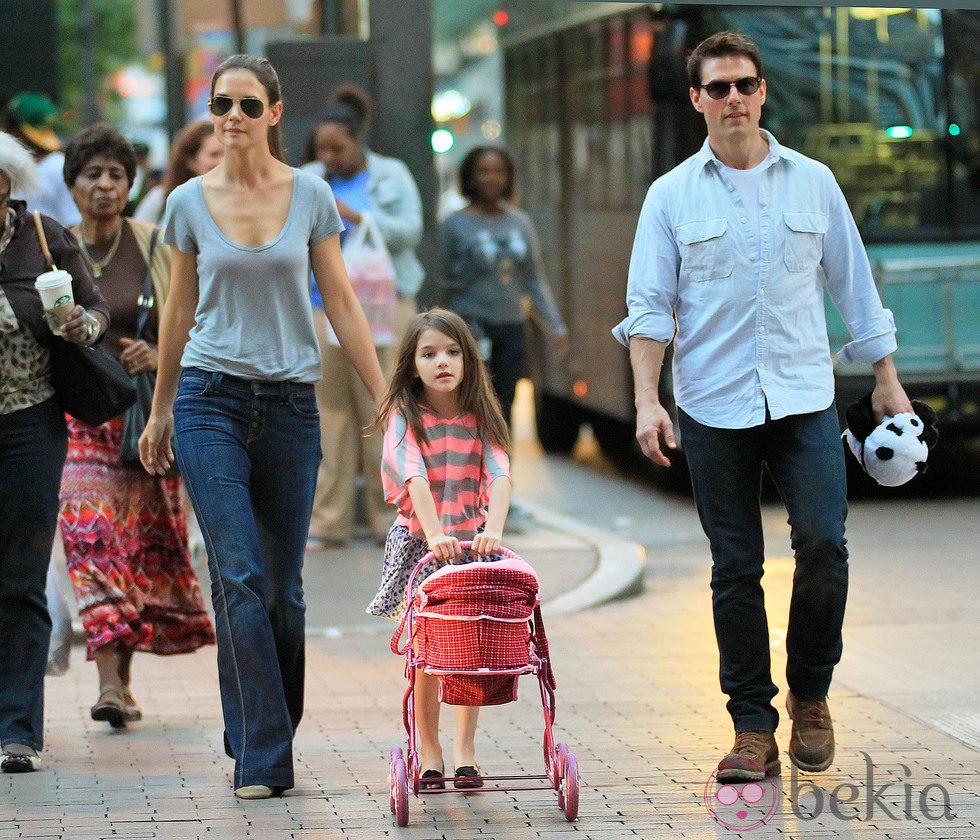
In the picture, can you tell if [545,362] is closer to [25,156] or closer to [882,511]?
[882,511]

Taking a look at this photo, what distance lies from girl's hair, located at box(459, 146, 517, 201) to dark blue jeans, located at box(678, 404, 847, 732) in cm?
598

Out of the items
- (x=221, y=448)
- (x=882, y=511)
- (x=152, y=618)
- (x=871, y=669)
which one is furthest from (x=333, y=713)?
(x=882, y=511)

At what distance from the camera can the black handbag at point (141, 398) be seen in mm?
6520

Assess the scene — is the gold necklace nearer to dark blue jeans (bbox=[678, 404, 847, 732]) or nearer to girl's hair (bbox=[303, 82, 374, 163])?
dark blue jeans (bbox=[678, 404, 847, 732])

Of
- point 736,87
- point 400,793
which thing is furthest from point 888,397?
point 400,793

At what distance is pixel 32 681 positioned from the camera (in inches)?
233

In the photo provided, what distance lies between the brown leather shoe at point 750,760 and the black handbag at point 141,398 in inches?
84.2

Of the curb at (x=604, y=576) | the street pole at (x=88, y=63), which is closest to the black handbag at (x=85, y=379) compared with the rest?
the curb at (x=604, y=576)

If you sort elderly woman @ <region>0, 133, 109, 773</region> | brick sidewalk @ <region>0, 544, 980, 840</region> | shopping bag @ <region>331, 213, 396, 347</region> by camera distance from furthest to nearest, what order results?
1. shopping bag @ <region>331, 213, 396, 347</region>
2. elderly woman @ <region>0, 133, 109, 773</region>
3. brick sidewalk @ <region>0, 544, 980, 840</region>

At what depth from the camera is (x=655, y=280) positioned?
→ 18.1 feet

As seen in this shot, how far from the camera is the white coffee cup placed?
5609 millimetres

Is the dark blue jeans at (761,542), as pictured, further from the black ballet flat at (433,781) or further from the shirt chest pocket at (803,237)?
the black ballet flat at (433,781)

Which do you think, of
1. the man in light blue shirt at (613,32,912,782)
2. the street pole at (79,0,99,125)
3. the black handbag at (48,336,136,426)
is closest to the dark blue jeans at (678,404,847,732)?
the man in light blue shirt at (613,32,912,782)

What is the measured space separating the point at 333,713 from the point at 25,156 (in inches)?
83.8
